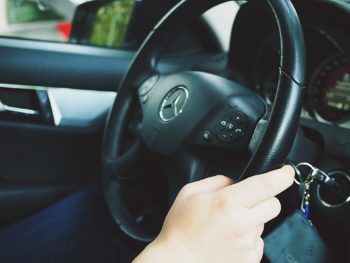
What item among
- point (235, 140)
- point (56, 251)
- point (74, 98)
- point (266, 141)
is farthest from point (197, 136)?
point (74, 98)

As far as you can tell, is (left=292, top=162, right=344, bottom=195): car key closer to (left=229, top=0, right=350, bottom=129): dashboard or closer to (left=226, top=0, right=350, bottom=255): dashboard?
(left=226, top=0, right=350, bottom=255): dashboard

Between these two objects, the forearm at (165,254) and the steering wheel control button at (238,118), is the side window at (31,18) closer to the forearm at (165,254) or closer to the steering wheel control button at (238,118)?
the steering wheel control button at (238,118)

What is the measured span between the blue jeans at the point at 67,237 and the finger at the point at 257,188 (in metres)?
0.50

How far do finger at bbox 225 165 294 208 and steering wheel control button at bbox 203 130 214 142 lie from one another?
25cm

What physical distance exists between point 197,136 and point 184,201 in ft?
0.80

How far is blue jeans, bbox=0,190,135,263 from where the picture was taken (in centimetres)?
104

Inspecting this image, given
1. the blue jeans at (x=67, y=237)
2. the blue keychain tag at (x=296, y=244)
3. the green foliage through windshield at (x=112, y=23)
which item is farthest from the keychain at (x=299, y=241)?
the green foliage through windshield at (x=112, y=23)

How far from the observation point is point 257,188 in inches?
23.7

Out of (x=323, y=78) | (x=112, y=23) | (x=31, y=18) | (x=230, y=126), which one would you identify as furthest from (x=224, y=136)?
(x=31, y=18)

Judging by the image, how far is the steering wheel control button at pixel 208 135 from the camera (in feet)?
2.81

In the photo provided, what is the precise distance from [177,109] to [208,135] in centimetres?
11

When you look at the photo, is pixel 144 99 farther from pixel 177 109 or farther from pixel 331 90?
pixel 331 90

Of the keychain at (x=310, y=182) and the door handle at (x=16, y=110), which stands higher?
the keychain at (x=310, y=182)

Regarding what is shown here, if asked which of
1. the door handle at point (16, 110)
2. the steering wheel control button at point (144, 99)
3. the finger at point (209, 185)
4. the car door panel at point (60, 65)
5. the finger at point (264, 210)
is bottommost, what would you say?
the door handle at point (16, 110)
